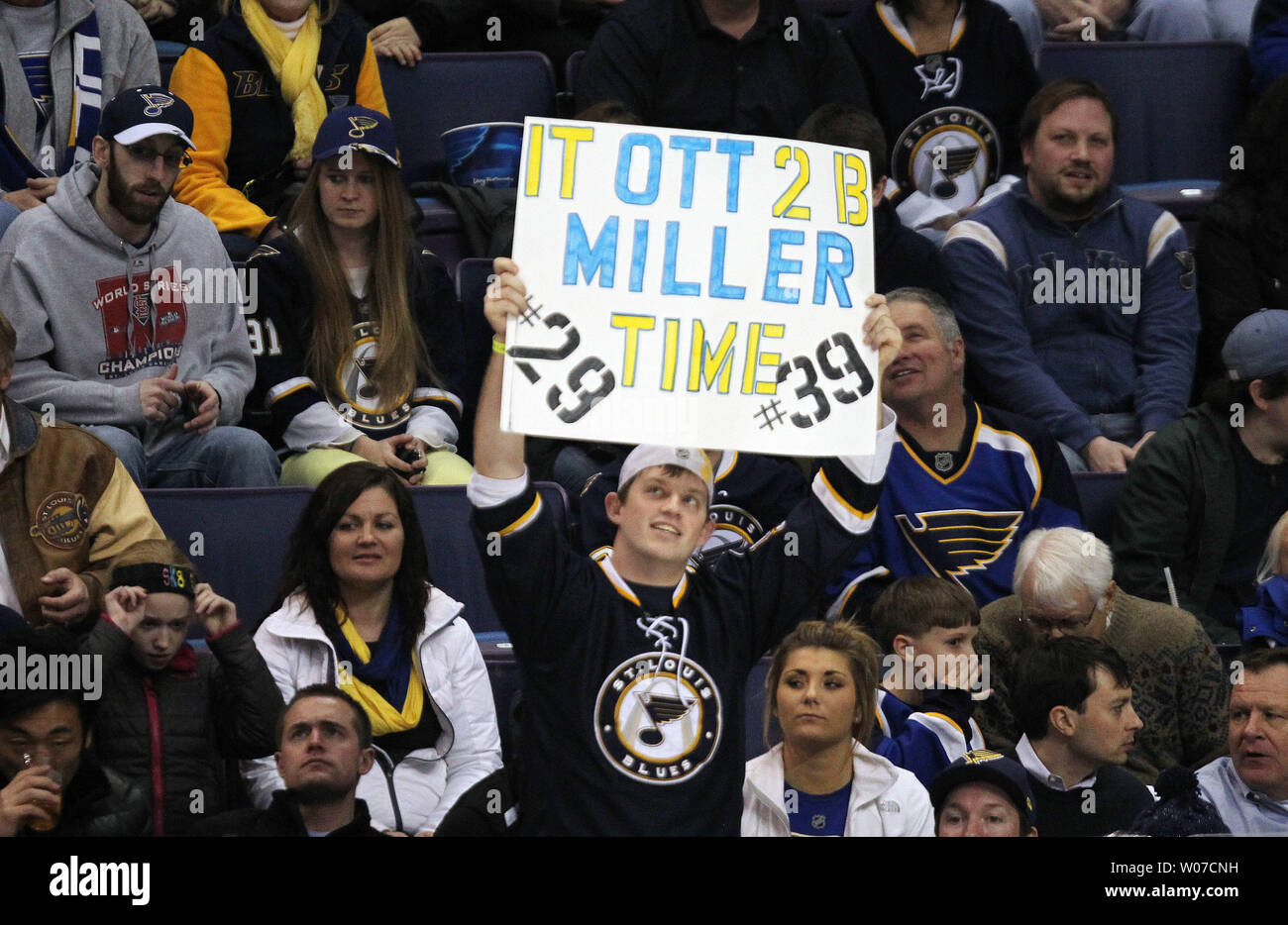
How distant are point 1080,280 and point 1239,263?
0.50 m

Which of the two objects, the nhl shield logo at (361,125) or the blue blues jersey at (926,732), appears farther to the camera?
the nhl shield logo at (361,125)

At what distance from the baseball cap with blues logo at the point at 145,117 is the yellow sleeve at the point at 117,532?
3.02ft

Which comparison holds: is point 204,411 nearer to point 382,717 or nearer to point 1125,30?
point 382,717

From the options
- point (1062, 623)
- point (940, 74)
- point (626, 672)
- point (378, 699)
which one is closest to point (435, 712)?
point (378, 699)

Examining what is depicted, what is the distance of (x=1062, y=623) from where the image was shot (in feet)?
14.9

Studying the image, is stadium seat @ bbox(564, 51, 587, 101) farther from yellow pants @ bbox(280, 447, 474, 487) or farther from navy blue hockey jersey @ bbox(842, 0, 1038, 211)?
yellow pants @ bbox(280, 447, 474, 487)

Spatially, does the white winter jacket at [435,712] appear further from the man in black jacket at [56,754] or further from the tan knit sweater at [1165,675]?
the tan knit sweater at [1165,675]

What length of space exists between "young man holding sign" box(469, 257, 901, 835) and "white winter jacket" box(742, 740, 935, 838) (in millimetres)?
75

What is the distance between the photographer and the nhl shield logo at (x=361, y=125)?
5.31 metres

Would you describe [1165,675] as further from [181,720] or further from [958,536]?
[181,720]

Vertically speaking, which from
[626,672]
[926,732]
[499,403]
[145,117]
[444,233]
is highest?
[145,117]

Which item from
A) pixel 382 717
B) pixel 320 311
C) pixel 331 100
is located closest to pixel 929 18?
pixel 331 100

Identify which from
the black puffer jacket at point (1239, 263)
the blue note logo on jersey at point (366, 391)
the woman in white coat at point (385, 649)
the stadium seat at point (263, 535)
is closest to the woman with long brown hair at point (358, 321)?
the blue note logo on jersey at point (366, 391)

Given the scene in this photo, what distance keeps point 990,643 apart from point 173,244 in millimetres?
2237
